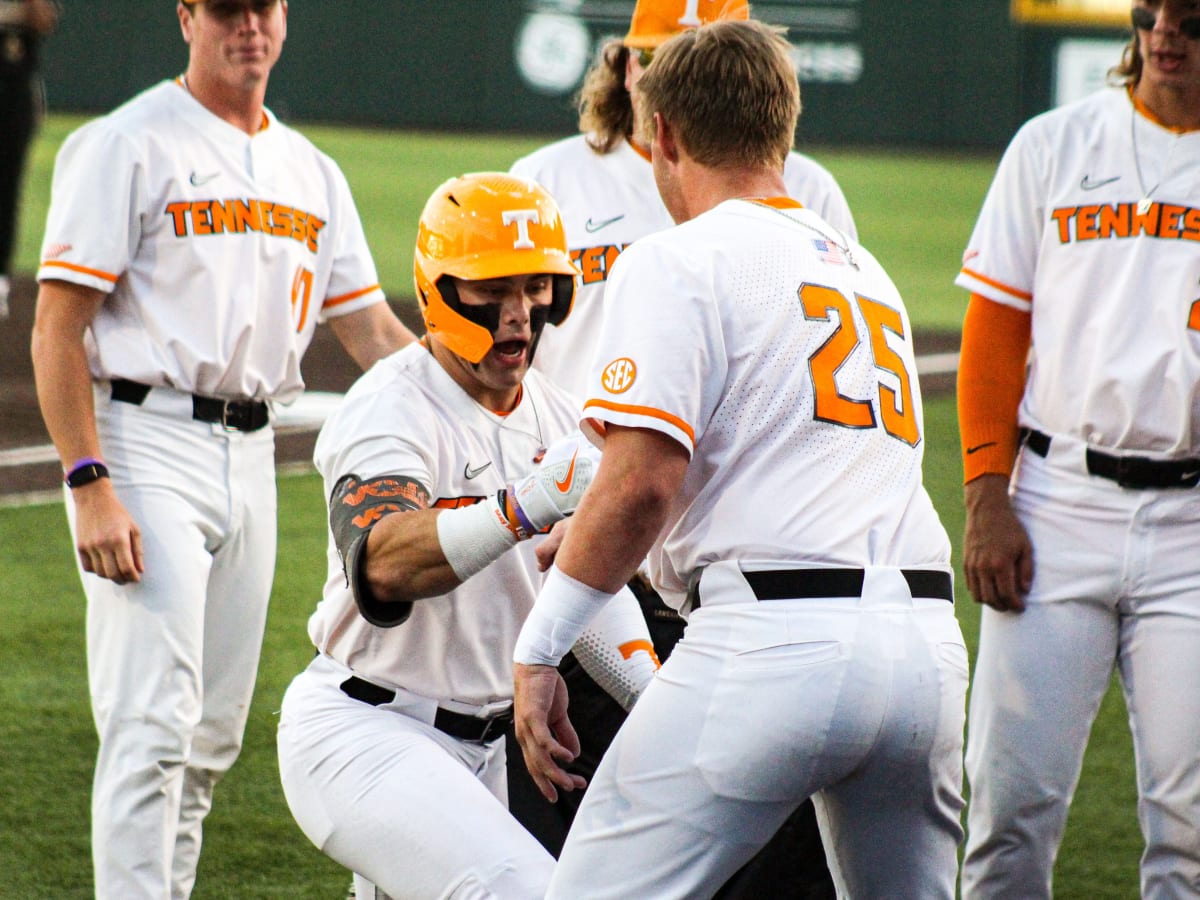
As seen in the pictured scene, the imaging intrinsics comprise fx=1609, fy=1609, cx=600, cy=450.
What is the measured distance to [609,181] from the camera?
418 centimetres

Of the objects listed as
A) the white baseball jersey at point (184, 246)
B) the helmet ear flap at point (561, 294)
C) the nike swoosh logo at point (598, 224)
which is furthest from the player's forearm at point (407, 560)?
the nike swoosh logo at point (598, 224)

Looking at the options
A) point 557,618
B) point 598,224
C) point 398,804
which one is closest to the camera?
point 557,618

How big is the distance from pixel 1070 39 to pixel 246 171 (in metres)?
21.2

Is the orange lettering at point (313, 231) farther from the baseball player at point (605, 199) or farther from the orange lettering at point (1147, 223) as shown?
the orange lettering at point (1147, 223)

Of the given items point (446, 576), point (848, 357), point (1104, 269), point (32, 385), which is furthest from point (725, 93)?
point (32, 385)

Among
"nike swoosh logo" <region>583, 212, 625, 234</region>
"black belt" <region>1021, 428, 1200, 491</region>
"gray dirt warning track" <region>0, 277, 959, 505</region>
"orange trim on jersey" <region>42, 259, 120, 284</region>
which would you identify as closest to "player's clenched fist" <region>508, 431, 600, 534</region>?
"black belt" <region>1021, 428, 1200, 491</region>

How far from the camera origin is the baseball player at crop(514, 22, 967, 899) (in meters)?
2.45

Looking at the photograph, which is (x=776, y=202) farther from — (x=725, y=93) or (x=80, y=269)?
(x=80, y=269)

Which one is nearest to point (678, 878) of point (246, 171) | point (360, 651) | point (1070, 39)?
point (360, 651)

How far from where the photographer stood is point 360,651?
10.3ft

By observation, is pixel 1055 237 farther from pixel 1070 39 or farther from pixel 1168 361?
pixel 1070 39

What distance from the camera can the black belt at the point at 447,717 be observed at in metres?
3.13

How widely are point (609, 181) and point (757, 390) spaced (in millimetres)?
1784

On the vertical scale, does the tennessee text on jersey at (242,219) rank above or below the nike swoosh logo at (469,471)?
above
